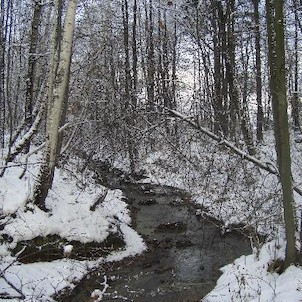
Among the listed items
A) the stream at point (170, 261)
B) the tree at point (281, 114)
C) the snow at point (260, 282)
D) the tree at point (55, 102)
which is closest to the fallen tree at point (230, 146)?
the tree at point (281, 114)

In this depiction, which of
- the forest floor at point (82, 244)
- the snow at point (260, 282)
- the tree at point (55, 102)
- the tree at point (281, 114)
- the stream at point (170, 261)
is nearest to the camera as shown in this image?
the snow at point (260, 282)

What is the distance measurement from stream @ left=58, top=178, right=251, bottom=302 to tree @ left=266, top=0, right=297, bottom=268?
6.59ft

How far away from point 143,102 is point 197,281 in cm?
361

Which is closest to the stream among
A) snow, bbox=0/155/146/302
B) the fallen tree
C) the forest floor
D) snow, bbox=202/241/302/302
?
the forest floor

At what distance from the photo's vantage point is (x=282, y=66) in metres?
5.91

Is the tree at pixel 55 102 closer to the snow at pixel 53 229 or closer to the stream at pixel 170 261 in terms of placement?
the snow at pixel 53 229

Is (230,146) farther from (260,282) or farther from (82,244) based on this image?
(82,244)

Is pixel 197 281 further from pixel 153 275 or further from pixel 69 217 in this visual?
pixel 69 217

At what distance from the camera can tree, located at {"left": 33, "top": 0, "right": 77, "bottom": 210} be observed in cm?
831

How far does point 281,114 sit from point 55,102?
181 inches

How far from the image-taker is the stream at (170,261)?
731 cm

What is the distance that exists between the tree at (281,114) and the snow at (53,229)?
380cm

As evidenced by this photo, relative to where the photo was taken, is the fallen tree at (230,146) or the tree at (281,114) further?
the fallen tree at (230,146)

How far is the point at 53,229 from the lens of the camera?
8.37 m
